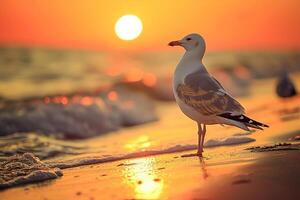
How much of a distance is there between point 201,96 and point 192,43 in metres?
0.98

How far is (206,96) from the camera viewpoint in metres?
7.61

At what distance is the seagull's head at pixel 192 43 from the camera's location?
27.1 feet

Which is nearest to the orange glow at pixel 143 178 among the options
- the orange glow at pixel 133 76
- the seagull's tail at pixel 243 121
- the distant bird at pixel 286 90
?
the seagull's tail at pixel 243 121

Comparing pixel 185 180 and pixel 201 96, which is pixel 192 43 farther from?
pixel 185 180

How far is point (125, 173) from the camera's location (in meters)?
6.59

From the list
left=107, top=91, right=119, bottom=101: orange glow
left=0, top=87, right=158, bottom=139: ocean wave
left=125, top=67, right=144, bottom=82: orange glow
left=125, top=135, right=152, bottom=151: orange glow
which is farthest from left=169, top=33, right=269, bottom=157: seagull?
left=125, top=67, right=144, bottom=82: orange glow

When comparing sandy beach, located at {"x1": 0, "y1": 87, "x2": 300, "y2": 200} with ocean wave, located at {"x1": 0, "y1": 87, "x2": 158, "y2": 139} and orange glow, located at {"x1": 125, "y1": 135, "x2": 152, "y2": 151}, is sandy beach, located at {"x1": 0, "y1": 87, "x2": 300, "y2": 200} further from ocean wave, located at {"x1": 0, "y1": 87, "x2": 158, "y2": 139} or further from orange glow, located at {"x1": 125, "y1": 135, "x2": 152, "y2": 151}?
ocean wave, located at {"x1": 0, "y1": 87, "x2": 158, "y2": 139}

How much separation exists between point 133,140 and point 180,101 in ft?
9.19

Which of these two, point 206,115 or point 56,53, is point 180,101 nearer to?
point 206,115

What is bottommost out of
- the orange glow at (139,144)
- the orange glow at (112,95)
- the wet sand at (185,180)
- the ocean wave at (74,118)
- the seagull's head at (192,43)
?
the wet sand at (185,180)

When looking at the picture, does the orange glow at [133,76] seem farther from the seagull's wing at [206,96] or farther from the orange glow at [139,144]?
the seagull's wing at [206,96]

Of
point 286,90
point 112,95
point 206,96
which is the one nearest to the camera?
point 206,96

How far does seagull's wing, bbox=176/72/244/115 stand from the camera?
292 inches

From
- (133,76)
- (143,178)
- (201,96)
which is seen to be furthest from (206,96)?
(133,76)
